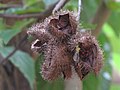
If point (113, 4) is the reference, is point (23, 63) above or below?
below

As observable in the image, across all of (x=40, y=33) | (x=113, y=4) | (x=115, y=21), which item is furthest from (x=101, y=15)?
(x=40, y=33)

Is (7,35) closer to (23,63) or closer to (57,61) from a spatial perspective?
(23,63)

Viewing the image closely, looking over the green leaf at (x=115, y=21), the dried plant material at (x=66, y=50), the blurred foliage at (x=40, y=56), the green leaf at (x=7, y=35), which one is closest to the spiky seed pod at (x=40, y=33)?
the dried plant material at (x=66, y=50)

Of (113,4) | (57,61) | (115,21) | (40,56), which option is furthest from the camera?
(115,21)

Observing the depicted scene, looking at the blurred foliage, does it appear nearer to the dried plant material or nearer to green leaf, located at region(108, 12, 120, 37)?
green leaf, located at region(108, 12, 120, 37)

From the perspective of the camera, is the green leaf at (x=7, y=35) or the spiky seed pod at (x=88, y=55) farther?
the green leaf at (x=7, y=35)

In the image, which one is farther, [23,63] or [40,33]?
[23,63]

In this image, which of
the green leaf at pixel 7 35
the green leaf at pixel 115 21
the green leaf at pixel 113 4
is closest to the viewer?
the green leaf at pixel 7 35

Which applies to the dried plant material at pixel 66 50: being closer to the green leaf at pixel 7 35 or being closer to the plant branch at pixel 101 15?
the green leaf at pixel 7 35
